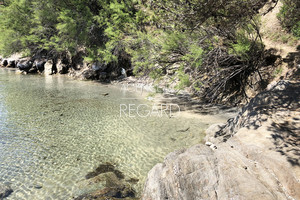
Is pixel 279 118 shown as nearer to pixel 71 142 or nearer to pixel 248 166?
pixel 248 166

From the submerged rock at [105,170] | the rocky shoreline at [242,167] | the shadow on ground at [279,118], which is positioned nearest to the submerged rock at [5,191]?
the rocky shoreline at [242,167]

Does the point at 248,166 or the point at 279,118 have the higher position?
the point at 279,118

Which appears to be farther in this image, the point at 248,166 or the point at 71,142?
the point at 71,142

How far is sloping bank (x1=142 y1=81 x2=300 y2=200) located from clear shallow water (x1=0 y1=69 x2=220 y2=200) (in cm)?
163

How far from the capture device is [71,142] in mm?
8430

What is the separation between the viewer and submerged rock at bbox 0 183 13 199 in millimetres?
5250

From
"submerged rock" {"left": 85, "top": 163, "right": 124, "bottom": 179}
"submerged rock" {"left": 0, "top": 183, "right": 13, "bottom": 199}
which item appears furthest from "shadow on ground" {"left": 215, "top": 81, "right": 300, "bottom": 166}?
"submerged rock" {"left": 0, "top": 183, "right": 13, "bottom": 199}

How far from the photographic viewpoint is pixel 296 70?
1141cm

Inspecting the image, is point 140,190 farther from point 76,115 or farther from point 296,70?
point 296,70

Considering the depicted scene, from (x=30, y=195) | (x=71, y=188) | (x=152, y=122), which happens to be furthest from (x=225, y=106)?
(x=30, y=195)

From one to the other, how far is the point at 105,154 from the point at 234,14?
714 centimetres

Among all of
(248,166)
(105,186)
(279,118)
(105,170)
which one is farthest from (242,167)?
(105,170)

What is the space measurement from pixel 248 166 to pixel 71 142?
22.7 ft

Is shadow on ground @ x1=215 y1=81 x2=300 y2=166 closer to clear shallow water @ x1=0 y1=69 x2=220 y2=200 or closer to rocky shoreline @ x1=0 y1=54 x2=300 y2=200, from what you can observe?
rocky shoreline @ x1=0 y1=54 x2=300 y2=200
